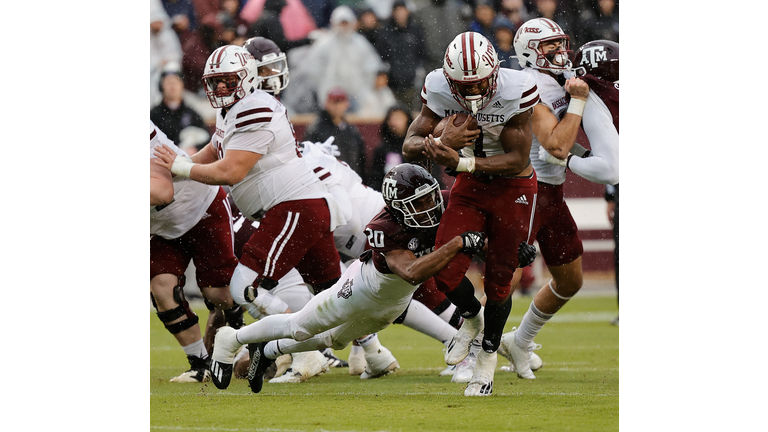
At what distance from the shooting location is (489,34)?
430cm

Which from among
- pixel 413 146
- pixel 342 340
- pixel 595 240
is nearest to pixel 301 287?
pixel 342 340

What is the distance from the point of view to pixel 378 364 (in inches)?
137

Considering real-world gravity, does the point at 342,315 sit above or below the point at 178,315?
above

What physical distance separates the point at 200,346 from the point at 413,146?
1.25 m

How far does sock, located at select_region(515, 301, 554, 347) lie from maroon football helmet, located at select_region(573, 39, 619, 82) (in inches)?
35.9

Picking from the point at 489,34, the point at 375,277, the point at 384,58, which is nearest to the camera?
the point at 375,277

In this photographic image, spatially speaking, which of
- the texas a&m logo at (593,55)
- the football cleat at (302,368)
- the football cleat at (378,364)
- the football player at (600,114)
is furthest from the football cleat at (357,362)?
Answer: the texas a&m logo at (593,55)

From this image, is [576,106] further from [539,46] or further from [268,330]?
[268,330]

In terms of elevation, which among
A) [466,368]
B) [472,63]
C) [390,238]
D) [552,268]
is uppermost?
[472,63]

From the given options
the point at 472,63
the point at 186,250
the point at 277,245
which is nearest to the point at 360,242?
the point at 277,245

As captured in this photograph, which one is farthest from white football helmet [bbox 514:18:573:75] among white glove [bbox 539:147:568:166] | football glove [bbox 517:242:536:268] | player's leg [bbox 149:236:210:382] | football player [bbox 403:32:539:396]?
player's leg [bbox 149:236:210:382]

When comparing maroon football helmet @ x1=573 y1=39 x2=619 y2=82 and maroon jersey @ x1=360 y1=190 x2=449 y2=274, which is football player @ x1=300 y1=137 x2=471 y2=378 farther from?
maroon football helmet @ x1=573 y1=39 x2=619 y2=82

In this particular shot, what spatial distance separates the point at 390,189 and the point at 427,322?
928mm

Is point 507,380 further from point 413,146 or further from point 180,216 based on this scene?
point 180,216
